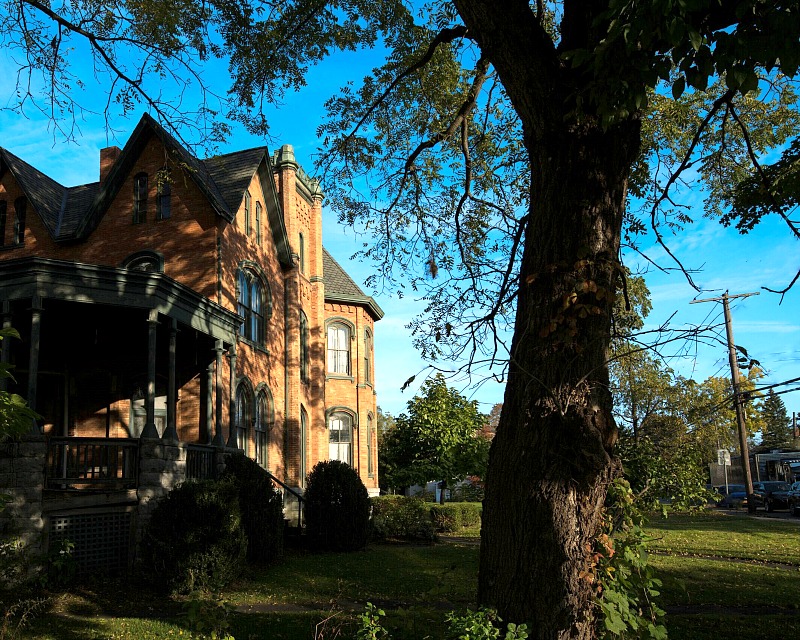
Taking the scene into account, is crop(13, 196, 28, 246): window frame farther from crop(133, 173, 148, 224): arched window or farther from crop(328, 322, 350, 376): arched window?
crop(328, 322, 350, 376): arched window

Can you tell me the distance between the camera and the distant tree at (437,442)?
1035 inches

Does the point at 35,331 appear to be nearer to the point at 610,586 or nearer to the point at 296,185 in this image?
the point at 610,586

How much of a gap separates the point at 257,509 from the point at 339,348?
16.2 meters

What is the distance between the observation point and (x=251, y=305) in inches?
877

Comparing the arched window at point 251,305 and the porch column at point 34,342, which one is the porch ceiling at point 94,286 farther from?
the arched window at point 251,305

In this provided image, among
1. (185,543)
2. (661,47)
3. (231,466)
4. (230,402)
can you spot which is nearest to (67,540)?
(185,543)

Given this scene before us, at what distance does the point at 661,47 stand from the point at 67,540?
11.9m

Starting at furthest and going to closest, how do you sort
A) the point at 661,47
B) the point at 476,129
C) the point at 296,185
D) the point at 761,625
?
the point at 296,185 < the point at 476,129 < the point at 761,625 < the point at 661,47

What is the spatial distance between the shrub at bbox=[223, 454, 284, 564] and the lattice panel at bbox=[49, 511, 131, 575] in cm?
215

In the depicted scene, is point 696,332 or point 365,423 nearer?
point 696,332

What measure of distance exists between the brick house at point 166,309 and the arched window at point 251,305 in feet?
0.22

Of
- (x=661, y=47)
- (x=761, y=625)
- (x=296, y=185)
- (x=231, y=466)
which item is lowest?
(x=761, y=625)

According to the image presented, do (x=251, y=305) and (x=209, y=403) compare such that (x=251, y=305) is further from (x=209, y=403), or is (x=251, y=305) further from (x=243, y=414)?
(x=209, y=403)

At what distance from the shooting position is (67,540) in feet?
39.7
